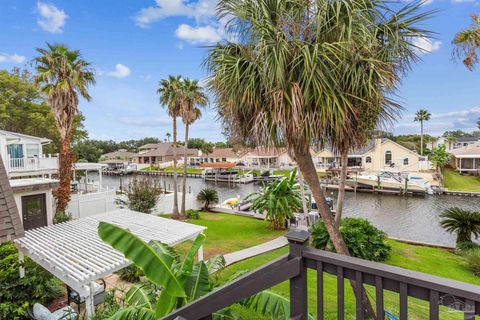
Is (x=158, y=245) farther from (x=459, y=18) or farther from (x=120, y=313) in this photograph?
(x=459, y=18)

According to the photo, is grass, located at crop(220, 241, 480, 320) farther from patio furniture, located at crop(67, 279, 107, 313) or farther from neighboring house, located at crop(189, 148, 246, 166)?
neighboring house, located at crop(189, 148, 246, 166)

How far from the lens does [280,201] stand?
16250 millimetres

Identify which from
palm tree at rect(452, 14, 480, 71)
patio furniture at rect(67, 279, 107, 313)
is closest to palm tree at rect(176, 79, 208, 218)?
patio furniture at rect(67, 279, 107, 313)

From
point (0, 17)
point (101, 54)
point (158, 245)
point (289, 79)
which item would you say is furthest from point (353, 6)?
point (101, 54)

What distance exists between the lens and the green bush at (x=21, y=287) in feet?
22.3

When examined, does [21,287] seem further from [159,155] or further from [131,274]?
[159,155]

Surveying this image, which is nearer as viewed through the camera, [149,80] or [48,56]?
[48,56]

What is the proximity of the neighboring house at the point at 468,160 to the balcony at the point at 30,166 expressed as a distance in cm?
5162

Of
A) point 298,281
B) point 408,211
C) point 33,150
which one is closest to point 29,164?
point 33,150

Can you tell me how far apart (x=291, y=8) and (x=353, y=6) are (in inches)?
40.5

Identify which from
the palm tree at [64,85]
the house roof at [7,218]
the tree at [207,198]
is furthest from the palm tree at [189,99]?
the house roof at [7,218]

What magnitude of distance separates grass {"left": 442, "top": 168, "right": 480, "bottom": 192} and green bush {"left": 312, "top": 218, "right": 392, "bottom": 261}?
95.3ft

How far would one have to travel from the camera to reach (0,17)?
504 inches

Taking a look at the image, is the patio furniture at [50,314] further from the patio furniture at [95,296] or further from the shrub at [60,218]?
the shrub at [60,218]
